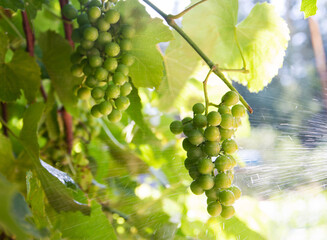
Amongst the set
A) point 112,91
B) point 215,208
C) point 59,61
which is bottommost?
point 215,208

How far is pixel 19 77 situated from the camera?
50cm

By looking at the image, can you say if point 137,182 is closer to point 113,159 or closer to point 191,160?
point 113,159

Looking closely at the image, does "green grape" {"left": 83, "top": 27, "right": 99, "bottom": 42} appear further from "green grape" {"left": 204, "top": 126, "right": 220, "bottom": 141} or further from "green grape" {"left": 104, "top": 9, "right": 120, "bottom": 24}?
"green grape" {"left": 204, "top": 126, "right": 220, "bottom": 141}

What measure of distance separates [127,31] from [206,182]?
0.19 metres

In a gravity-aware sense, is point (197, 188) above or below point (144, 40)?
below

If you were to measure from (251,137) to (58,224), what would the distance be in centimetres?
26

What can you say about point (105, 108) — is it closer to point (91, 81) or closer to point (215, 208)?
point (91, 81)

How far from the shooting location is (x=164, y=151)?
674 mm

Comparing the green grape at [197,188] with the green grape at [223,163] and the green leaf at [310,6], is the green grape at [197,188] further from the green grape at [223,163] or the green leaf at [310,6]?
the green leaf at [310,6]

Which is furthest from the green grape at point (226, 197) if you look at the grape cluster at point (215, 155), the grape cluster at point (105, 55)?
the grape cluster at point (105, 55)

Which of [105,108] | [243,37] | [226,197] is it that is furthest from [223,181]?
[243,37]

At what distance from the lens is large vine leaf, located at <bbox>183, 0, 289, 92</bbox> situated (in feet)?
1.71

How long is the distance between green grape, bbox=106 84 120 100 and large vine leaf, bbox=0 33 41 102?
0.15m

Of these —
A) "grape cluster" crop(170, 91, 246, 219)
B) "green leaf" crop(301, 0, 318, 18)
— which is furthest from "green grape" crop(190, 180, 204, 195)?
"green leaf" crop(301, 0, 318, 18)
